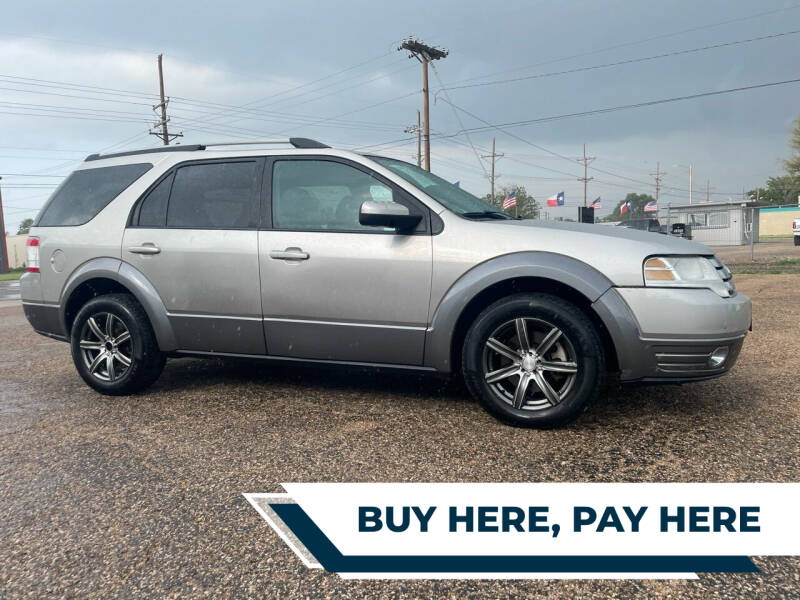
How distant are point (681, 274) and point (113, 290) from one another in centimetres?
393

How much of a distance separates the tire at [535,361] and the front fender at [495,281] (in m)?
0.12

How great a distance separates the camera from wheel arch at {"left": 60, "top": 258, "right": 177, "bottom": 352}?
169 inches

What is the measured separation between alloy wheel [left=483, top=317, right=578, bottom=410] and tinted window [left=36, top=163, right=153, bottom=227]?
9.87ft

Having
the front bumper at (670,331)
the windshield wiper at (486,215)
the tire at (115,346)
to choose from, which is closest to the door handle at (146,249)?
the tire at (115,346)

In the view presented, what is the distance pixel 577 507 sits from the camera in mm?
2547

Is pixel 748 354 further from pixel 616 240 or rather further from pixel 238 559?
pixel 238 559

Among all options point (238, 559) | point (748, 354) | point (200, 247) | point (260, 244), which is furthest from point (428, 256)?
point (748, 354)

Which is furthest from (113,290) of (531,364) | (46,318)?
(531,364)

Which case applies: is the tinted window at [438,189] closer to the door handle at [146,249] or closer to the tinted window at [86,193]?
the door handle at [146,249]

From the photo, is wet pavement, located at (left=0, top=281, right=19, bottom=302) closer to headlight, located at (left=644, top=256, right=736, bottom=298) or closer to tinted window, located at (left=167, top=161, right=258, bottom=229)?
tinted window, located at (left=167, top=161, right=258, bottom=229)

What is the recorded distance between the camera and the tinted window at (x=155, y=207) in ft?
14.4

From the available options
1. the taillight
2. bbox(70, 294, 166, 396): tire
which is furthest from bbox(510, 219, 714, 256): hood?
the taillight

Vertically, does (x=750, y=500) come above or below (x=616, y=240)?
below

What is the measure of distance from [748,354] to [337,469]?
14.1ft
